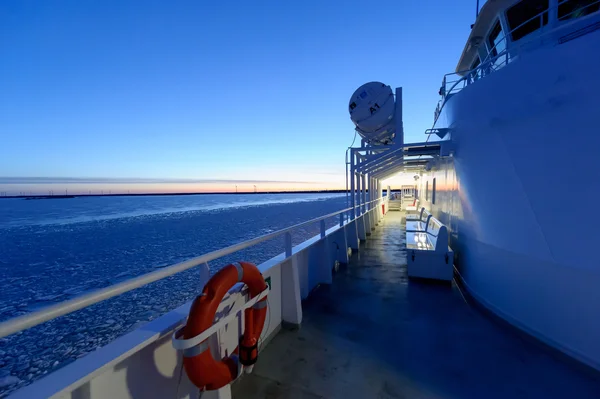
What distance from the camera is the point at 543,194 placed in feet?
9.22

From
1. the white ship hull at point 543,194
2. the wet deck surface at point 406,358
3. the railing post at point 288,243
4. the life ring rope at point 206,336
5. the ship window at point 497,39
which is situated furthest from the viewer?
the ship window at point 497,39

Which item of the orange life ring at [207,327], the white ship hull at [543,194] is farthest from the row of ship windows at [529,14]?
the orange life ring at [207,327]

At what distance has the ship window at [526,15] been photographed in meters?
3.92

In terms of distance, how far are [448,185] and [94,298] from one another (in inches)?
256

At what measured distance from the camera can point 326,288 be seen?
15.3 ft

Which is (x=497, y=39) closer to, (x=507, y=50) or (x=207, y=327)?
(x=507, y=50)

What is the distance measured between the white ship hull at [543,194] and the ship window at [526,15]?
1.21 meters

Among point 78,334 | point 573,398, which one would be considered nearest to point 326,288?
point 573,398

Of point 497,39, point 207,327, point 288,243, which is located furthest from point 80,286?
point 497,39

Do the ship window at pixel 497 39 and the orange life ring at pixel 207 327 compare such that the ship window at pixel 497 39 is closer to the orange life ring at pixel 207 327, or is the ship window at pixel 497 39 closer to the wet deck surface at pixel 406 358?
the wet deck surface at pixel 406 358

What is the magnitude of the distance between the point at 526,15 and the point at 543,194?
3248 mm

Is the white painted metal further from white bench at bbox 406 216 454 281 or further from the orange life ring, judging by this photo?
the orange life ring

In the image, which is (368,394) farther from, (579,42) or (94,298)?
(579,42)

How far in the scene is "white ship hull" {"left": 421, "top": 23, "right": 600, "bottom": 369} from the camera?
8.07 feet
